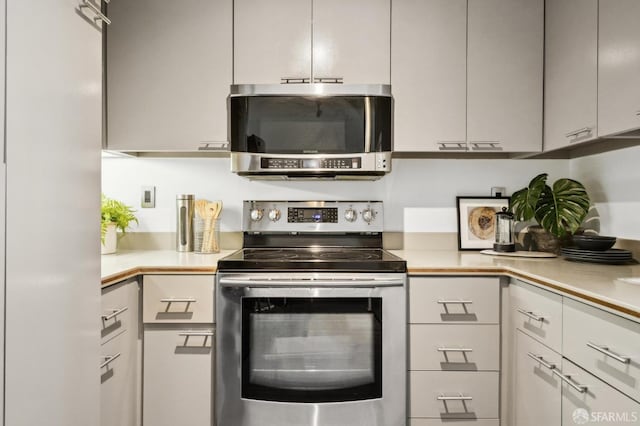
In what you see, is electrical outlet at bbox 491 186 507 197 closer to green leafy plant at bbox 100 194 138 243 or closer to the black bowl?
the black bowl

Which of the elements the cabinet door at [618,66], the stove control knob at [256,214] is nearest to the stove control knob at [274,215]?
the stove control knob at [256,214]

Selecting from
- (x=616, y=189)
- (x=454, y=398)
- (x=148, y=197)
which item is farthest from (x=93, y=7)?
(x=616, y=189)

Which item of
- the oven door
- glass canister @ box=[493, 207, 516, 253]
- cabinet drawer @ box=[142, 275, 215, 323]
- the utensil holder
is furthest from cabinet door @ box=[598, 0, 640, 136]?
the utensil holder

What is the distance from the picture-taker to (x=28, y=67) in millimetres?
Result: 917

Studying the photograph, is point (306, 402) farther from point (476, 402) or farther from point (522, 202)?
point (522, 202)

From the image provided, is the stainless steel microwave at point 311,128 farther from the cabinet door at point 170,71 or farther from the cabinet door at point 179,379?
the cabinet door at point 179,379

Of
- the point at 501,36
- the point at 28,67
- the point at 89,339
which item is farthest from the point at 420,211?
the point at 28,67

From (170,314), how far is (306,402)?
647 millimetres

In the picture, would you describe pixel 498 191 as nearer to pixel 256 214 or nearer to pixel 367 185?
pixel 367 185

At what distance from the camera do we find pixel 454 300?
175 cm

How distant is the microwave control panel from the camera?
1.96 meters

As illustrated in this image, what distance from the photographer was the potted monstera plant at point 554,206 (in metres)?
1.95

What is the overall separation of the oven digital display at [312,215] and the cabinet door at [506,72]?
0.77 m

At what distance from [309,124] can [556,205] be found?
1198mm
